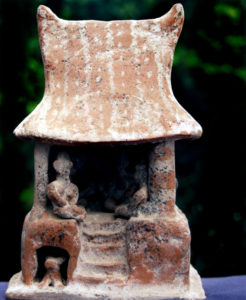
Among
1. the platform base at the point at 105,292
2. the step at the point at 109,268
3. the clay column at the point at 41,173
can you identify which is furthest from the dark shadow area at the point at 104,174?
the platform base at the point at 105,292

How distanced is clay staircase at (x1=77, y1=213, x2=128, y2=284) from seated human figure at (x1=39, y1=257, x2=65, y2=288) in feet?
0.37

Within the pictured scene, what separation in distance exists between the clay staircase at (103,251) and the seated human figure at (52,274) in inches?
4.4

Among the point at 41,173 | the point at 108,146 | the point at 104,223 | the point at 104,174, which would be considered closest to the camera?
the point at 108,146

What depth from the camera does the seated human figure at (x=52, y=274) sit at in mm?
3094

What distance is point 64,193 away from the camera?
310cm

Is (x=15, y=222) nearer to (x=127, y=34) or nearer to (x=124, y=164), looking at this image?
(x=124, y=164)

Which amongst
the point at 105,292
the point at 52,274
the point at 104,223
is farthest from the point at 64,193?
the point at 105,292

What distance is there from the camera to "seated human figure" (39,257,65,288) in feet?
10.2

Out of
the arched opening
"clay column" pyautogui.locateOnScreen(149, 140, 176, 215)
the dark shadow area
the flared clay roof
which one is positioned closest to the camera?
the flared clay roof

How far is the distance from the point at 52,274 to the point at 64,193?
397 mm

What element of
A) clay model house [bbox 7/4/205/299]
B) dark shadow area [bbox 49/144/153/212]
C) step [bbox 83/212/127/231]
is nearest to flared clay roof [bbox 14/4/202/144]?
clay model house [bbox 7/4/205/299]

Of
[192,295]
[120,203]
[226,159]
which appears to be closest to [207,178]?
[226,159]

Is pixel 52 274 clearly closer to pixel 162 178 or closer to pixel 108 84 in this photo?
pixel 162 178

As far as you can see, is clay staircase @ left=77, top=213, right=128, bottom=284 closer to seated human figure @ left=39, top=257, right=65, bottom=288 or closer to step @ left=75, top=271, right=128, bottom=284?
step @ left=75, top=271, right=128, bottom=284
